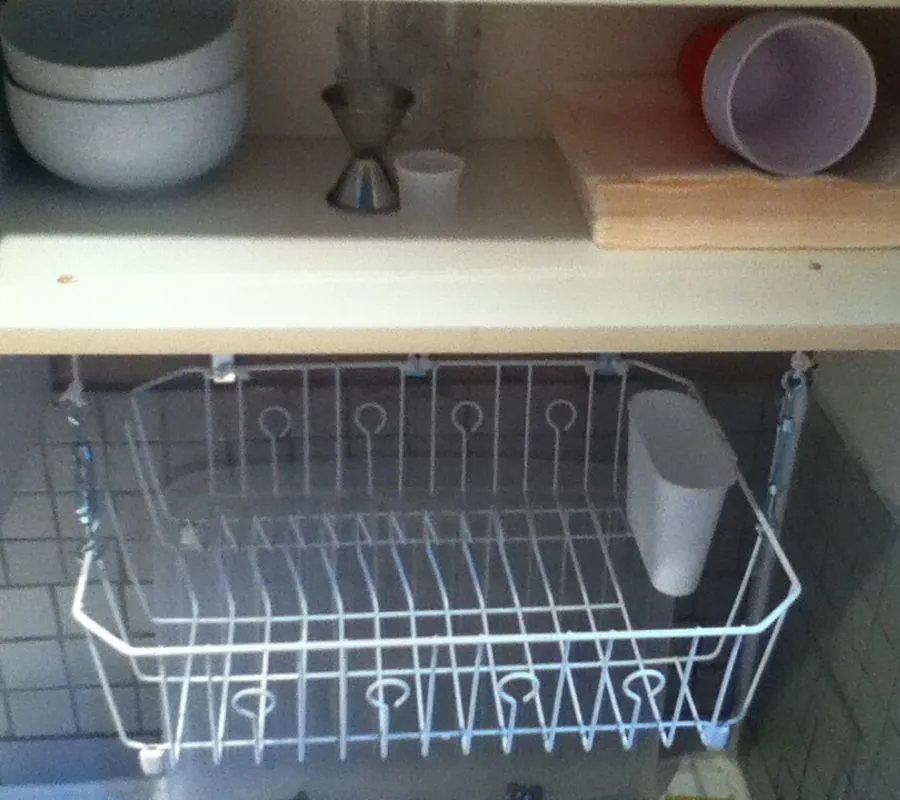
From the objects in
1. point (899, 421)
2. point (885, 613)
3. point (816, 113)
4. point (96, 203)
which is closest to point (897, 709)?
point (885, 613)

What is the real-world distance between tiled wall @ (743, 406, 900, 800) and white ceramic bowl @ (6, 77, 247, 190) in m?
0.65

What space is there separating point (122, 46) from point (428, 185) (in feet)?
0.90

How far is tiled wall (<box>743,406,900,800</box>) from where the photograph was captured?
3.09 feet

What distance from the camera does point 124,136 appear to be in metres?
0.78

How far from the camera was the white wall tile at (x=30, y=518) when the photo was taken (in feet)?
3.64

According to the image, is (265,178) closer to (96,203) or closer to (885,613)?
(96,203)

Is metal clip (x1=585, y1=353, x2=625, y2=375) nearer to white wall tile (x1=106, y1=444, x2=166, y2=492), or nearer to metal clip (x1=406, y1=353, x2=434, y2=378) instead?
metal clip (x1=406, y1=353, x2=434, y2=378)

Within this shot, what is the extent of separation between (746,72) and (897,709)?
55 cm

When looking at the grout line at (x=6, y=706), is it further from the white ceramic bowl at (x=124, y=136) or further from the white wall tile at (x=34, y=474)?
the white ceramic bowl at (x=124, y=136)

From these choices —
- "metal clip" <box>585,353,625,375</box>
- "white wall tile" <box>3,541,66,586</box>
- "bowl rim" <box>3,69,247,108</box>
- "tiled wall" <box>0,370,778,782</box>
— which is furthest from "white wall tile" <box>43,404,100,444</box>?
"metal clip" <box>585,353,625,375</box>

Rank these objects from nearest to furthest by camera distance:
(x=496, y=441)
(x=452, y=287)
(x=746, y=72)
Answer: (x=452, y=287) → (x=746, y=72) → (x=496, y=441)

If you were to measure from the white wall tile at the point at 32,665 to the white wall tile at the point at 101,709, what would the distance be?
0.03 metres

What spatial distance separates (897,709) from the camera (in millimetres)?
915

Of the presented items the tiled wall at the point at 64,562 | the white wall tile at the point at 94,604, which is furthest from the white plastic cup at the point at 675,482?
the white wall tile at the point at 94,604
